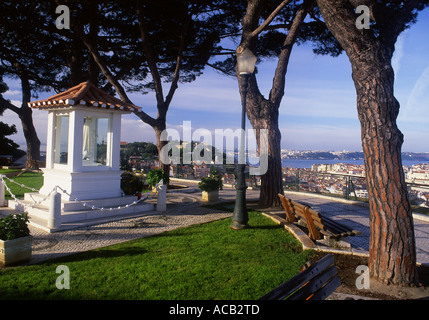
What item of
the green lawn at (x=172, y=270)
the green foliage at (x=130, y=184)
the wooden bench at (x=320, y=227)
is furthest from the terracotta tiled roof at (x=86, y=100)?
the wooden bench at (x=320, y=227)

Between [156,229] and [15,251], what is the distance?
2690 mm

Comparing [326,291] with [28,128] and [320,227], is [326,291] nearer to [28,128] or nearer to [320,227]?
[320,227]

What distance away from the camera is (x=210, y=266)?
14.3 feet

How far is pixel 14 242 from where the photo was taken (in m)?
4.33

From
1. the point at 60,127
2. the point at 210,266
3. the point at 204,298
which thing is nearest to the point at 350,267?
the point at 210,266

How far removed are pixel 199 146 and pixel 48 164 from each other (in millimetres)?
9592

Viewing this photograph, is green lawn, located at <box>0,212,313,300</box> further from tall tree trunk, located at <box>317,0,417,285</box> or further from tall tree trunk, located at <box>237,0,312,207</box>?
tall tree trunk, located at <box>237,0,312,207</box>

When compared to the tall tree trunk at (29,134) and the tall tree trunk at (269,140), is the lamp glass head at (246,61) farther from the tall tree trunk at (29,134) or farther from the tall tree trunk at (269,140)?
the tall tree trunk at (29,134)

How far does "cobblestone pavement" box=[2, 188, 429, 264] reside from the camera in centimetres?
523

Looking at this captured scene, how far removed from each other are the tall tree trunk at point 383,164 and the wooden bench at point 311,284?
134cm

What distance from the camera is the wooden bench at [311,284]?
91.0 inches

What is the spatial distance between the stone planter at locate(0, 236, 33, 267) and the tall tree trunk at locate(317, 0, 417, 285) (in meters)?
4.88

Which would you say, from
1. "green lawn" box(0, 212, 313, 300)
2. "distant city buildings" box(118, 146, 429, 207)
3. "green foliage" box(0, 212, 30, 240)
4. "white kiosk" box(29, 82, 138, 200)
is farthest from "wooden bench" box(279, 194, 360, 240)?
"white kiosk" box(29, 82, 138, 200)
